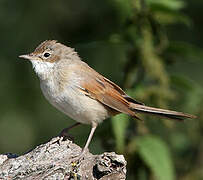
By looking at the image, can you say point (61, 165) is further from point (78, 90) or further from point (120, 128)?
point (78, 90)

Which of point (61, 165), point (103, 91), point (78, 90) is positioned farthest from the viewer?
point (103, 91)

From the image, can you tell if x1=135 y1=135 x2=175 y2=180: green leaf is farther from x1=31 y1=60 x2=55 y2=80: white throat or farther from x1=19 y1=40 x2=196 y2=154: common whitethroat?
x1=31 y1=60 x2=55 y2=80: white throat

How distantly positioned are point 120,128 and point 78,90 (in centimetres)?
71

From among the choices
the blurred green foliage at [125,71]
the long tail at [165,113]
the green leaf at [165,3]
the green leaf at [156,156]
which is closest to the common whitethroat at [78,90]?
the long tail at [165,113]

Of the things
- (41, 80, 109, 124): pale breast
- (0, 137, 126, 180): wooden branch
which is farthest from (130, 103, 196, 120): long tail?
(0, 137, 126, 180): wooden branch

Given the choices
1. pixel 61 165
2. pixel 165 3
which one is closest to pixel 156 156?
pixel 61 165

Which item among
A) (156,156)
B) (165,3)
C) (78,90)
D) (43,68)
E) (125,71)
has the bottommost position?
(156,156)

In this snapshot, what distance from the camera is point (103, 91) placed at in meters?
6.38

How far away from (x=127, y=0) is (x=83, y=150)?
6.77ft

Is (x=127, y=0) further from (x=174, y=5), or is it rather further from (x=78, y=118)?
(x=78, y=118)

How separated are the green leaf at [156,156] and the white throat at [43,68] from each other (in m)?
1.28

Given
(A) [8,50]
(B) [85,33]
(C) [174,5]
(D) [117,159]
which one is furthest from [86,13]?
(D) [117,159]

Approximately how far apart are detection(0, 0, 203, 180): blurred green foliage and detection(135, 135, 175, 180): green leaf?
0.04ft

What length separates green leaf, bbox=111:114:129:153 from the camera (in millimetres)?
5781
